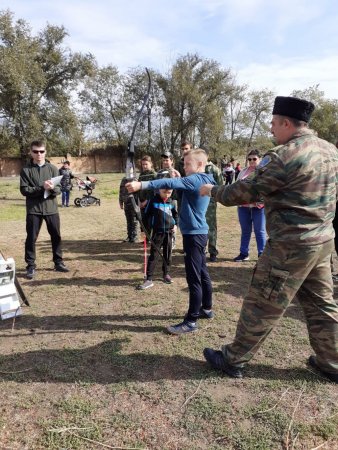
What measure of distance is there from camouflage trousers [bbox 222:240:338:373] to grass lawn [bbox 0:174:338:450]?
296 mm

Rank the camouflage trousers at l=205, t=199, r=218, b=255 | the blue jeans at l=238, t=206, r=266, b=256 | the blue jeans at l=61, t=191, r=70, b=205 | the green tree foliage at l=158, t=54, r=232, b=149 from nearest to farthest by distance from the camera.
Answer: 1. the blue jeans at l=238, t=206, r=266, b=256
2. the camouflage trousers at l=205, t=199, r=218, b=255
3. the blue jeans at l=61, t=191, r=70, b=205
4. the green tree foliage at l=158, t=54, r=232, b=149

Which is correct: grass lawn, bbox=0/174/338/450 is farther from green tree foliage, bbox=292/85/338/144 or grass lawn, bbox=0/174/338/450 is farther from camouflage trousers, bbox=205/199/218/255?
green tree foliage, bbox=292/85/338/144

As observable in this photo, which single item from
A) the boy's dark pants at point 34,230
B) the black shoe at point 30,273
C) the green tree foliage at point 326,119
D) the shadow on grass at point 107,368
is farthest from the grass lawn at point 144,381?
the green tree foliage at point 326,119

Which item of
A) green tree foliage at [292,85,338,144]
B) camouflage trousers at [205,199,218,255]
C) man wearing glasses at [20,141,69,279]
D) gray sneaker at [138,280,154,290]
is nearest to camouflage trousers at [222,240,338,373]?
gray sneaker at [138,280,154,290]

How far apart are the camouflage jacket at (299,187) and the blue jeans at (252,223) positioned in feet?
12.1

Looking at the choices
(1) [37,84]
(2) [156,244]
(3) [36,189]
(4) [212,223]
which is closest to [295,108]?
(2) [156,244]

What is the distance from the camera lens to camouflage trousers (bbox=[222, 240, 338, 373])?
8.94 ft

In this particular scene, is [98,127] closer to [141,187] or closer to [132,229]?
[132,229]

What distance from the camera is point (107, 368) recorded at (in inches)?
130

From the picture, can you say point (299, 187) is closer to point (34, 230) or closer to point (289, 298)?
point (289, 298)

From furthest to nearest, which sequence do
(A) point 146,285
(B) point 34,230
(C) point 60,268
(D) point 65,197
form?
(D) point 65,197, (C) point 60,268, (B) point 34,230, (A) point 146,285

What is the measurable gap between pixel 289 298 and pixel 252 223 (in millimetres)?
4106

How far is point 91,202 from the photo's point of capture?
53.4 ft

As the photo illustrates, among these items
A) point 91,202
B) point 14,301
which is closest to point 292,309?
point 14,301
